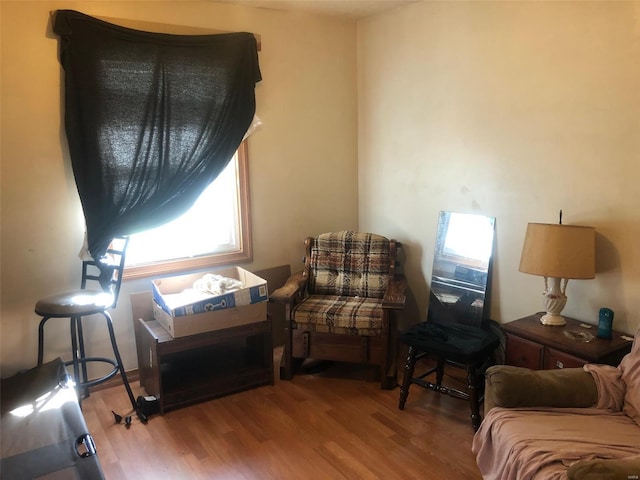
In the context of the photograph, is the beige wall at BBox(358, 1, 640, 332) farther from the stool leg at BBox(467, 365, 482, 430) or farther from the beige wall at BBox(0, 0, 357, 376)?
the stool leg at BBox(467, 365, 482, 430)

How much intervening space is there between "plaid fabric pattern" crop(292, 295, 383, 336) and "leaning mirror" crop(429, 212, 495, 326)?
0.44m

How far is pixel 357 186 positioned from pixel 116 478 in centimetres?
265

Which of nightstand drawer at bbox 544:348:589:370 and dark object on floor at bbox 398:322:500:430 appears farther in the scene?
dark object on floor at bbox 398:322:500:430

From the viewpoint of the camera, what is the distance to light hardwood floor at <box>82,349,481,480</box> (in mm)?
2357

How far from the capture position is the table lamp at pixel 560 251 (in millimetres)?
2363

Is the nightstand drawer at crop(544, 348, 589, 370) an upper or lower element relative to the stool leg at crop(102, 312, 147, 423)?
upper

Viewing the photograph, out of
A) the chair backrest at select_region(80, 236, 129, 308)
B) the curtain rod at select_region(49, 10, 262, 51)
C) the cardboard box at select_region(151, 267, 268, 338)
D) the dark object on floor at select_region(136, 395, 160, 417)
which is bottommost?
the dark object on floor at select_region(136, 395, 160, 417)

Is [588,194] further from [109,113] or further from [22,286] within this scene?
[22,286]

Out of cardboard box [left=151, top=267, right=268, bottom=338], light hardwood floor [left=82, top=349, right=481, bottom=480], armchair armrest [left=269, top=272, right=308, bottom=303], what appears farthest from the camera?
armchair armrest [left=269, top=272, right=308, bottom=303]

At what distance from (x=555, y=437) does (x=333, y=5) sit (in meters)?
2.92

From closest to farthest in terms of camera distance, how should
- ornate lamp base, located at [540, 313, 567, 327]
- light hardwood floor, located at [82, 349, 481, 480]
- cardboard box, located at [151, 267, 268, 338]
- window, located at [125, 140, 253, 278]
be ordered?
light hardwood floor, located at [82, 349, 481, 480] → ornate lamp base, located at [540, 313, 567, 327] → cardboard box, located at [151, 267, 268, 338] → window, located at [125, 140, 253, 278]

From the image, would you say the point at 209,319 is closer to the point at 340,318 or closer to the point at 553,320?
the point at 340,318

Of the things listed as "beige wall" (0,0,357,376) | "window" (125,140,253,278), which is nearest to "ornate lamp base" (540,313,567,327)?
"beige wall" (0,0,357,376)

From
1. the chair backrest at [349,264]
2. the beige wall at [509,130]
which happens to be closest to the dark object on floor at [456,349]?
the beige wall at [509,130]
